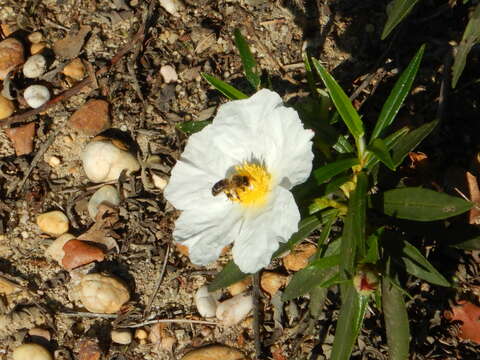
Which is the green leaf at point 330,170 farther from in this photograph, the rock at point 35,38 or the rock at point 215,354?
the rock at point 35,38

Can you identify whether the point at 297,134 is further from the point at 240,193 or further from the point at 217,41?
the point at 217,41

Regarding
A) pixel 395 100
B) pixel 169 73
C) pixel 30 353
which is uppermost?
pixel 395 100

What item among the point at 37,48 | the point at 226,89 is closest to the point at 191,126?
the point at 226,89

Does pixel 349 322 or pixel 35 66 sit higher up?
pixel 35 66

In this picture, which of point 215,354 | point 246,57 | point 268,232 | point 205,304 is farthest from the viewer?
point 205,304

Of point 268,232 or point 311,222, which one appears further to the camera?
point 311,222

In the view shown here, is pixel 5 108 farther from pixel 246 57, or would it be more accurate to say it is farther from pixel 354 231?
pixel 354 231

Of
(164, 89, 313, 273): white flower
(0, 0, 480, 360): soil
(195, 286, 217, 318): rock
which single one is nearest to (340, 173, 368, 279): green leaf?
(164, 89, 313, 273): white flower

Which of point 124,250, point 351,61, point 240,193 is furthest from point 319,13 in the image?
point 124,250
